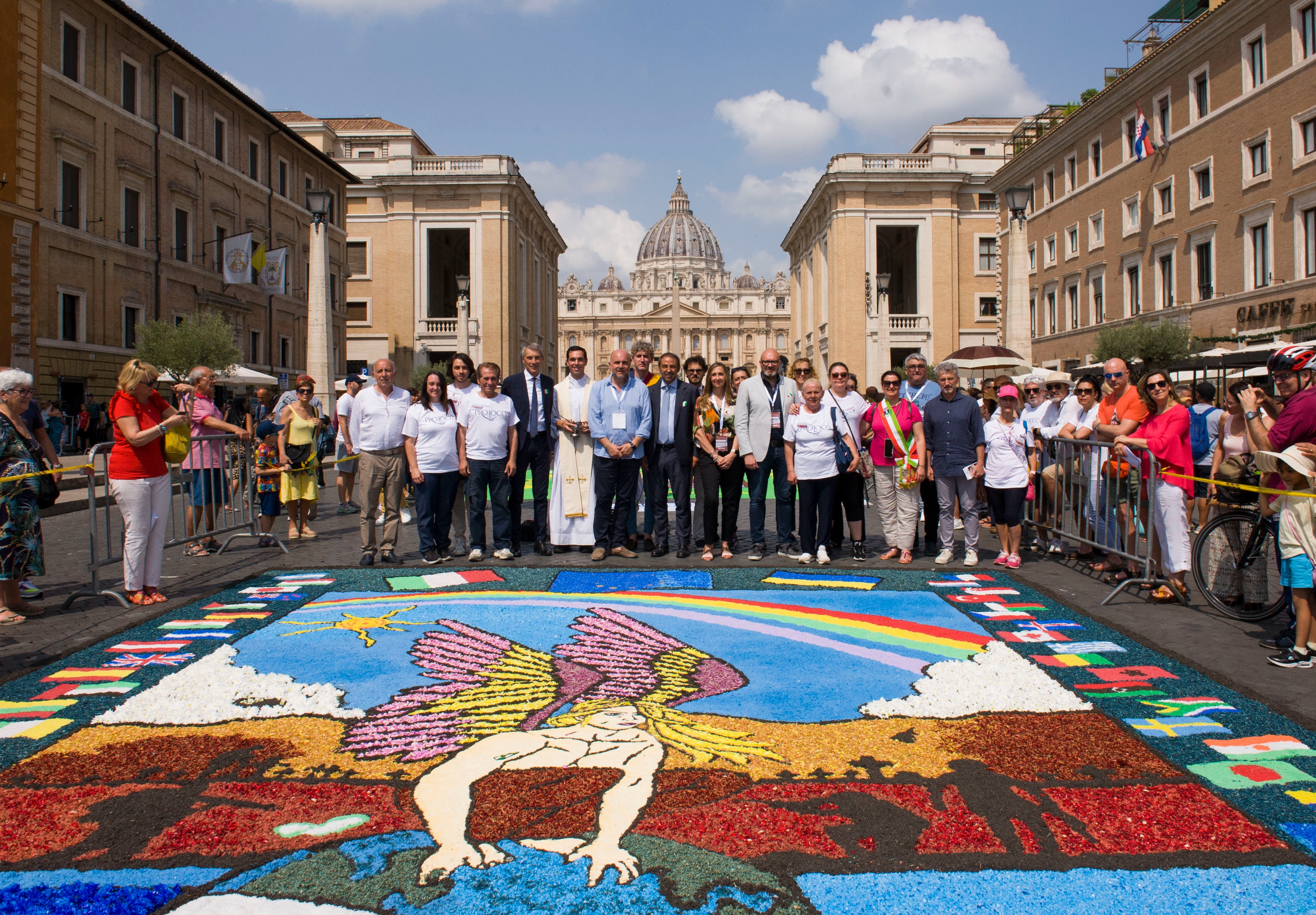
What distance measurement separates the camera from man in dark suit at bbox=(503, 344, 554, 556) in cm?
892

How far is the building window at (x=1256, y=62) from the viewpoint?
78.7 feet

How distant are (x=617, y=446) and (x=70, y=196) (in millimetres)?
23913

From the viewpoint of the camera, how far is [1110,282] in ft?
107

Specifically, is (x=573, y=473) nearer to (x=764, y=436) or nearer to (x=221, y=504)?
(x=764, y=436)

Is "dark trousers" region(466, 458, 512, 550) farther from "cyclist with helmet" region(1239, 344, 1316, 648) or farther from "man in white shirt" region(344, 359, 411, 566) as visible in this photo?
"cyclist with helmet" region(1239, 344, 1316, 648)

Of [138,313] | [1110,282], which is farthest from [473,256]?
[1110,282]

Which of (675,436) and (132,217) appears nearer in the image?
(675,436)

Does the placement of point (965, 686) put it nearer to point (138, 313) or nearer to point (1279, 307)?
point (1279, 307)

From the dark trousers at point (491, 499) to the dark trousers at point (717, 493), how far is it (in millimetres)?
1871

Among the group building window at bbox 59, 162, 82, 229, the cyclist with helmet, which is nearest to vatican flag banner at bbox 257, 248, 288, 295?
building window at bbox 59, 162, 82, 229

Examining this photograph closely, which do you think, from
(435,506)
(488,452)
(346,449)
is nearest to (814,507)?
(488,452)

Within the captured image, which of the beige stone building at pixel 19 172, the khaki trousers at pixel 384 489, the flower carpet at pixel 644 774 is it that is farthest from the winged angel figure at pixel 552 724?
the beige stone building at pixel 19 172

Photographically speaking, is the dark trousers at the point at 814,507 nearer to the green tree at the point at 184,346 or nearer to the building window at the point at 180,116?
the green tree at the point at 184,346

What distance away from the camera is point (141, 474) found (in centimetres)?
660
